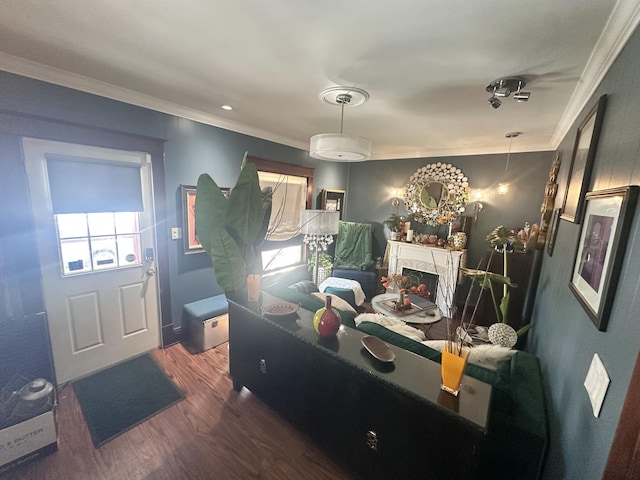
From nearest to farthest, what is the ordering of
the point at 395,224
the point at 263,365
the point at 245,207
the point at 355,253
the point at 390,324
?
the point at 245,207 → the point at 263,365 → the point at 390,324 → the point at 395,224 → the point at 355,253

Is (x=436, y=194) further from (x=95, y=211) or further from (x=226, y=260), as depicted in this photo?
(x=95, y=211)

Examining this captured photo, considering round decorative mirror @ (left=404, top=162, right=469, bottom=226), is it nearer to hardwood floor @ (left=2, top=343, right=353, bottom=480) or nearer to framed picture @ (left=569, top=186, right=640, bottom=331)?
framed picture @ (left=569, top=186, right=640, bottom=331)

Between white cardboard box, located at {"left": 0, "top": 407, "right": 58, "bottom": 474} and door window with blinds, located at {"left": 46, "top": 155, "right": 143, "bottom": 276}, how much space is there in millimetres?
1056

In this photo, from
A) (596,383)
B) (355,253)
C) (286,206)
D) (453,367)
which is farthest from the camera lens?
(355,253)

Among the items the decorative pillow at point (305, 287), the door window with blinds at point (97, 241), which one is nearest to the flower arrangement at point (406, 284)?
the decorative pillow at point (305, 287)

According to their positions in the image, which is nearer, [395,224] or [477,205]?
[477,205]

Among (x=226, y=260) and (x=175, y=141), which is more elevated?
(x=175, y=141)

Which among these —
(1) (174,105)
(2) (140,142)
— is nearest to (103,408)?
(2) (140,142)

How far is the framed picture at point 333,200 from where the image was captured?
4.48 meters

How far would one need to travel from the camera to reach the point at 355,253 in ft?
15.3

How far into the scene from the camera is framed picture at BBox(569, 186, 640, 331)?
849 millimetres

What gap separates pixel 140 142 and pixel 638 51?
315 cm

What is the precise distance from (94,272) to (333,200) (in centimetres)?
347

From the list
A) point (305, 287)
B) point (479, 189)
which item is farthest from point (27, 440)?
point (479, 189)
